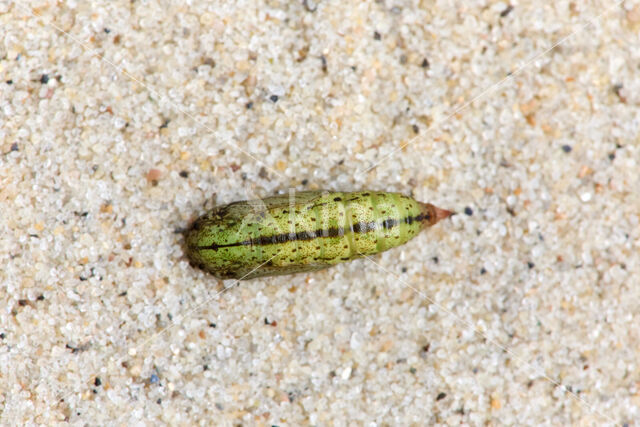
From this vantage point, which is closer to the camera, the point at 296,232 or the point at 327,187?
the point at 296,232

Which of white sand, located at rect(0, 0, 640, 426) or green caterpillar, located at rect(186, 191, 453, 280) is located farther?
white sand, located at rect(0, 0, 640, 426)

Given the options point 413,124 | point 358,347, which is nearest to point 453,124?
point 413,124

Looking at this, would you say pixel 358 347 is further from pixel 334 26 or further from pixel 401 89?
pixel 334 26

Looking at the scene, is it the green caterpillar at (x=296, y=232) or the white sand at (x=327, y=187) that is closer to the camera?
the green caterpillar at (x=296, y=232)
